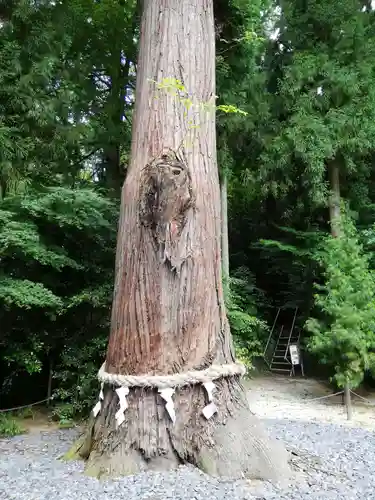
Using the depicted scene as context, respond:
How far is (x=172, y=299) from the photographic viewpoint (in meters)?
2.63

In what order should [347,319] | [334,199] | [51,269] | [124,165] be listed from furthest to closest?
[124,165], [334,199], [347,319], [51,269]

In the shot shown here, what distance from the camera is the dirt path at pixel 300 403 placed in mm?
6027

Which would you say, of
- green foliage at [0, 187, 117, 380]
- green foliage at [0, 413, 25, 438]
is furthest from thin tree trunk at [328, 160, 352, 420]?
green foliage at [0, 413, 25, 438]

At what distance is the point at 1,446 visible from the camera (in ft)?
12.3

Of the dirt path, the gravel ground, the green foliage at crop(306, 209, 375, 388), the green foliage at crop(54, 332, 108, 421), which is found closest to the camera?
the gravel ground

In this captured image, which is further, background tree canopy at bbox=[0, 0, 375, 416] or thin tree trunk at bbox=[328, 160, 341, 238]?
thin tree trunk at bbox=[328, 160, 341, 238]

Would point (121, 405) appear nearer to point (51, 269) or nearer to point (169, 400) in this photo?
point (169, 400)

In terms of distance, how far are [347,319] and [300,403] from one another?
1.80 metres

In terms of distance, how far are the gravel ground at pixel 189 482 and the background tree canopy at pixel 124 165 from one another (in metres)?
1.84

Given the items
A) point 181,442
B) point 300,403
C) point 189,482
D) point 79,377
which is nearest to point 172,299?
point 181,442

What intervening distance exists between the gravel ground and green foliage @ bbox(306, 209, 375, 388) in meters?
2.96

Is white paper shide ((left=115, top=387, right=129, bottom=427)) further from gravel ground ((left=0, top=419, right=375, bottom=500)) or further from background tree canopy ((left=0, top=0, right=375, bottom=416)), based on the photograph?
background tree canopy ((left=0, top=0, right=375, bottom=416))

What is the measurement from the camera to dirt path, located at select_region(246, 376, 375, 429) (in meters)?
6.03

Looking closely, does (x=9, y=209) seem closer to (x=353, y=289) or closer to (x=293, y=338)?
(x=353, y=289)
